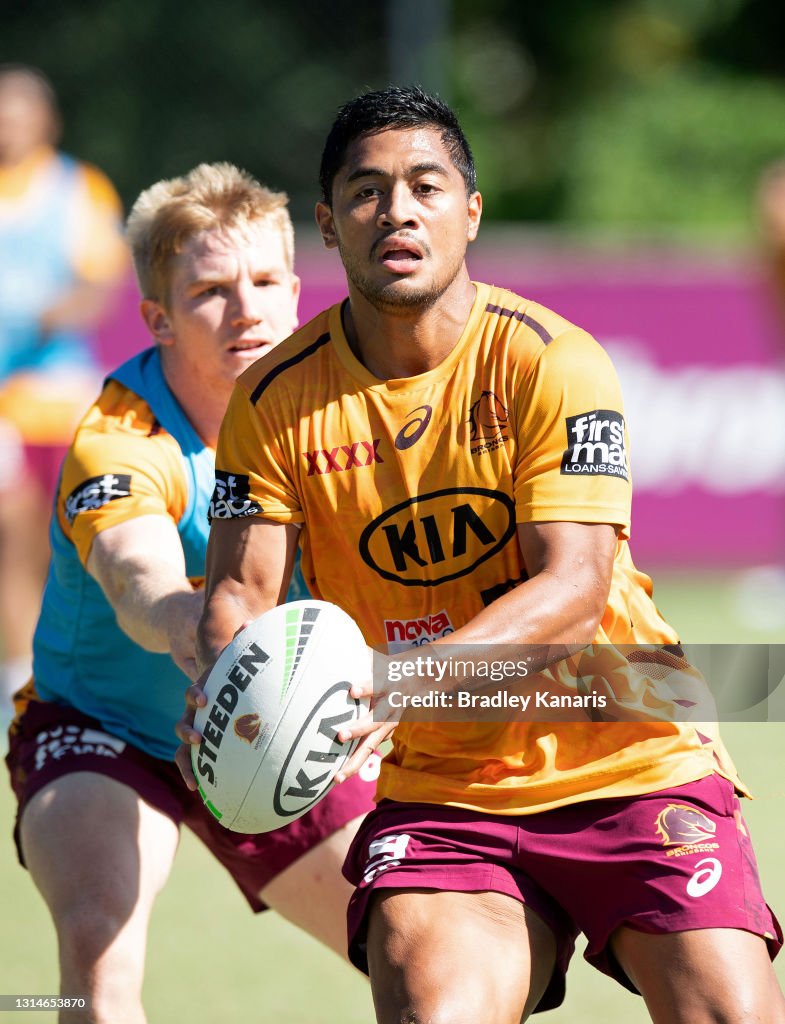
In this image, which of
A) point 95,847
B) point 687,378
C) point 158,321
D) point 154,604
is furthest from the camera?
point 687,378

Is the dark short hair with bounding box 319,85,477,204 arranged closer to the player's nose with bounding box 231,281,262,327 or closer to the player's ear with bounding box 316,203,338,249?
the player's ear with bounding box 316,203,338,249

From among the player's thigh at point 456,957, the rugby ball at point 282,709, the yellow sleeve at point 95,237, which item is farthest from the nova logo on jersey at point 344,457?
the yellow sleeve at point 95,237

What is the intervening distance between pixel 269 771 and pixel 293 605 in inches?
13.6

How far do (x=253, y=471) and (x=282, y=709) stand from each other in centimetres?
58

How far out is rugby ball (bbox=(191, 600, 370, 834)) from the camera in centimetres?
333

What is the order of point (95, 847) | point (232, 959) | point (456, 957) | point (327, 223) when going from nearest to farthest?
1. point (456, 957)
2. point (327, 223)
3. point (95, 847)
4. point (232, 959)

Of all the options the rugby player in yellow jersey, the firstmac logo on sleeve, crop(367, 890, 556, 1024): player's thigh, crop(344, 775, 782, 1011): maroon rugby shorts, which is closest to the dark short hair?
the rugby player in yellow jersey

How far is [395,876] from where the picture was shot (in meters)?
3.41

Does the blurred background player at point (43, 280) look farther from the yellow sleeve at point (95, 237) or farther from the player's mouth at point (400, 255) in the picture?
the player's mouth at point (400, 255)

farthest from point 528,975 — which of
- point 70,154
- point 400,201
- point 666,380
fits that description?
point 70,154

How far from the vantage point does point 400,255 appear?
350 centimetres

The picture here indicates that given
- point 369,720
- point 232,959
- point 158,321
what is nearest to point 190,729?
point 369,720

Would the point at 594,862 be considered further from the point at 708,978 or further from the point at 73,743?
the point at 73,743

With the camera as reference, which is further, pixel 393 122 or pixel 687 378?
pixel 687 378
